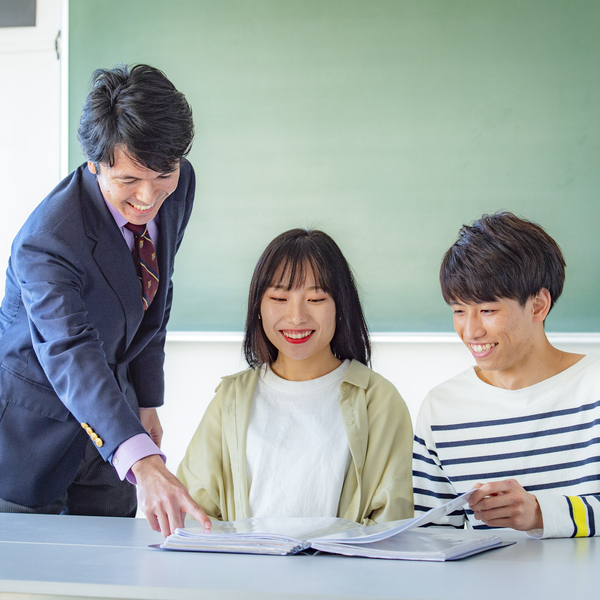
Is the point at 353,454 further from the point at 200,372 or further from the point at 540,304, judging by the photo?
the point at 200,372

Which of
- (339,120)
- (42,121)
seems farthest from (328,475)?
(42,121)

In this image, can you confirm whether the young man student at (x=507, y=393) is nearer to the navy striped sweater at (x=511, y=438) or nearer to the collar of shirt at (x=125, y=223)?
the navy striped sweater at (x=511, y=438)

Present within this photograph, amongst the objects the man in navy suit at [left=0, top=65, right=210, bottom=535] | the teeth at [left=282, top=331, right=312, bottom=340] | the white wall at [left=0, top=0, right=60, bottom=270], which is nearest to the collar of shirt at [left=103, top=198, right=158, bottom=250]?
the man in navy suit at [left=0, top=65, right=210, bottom=535]

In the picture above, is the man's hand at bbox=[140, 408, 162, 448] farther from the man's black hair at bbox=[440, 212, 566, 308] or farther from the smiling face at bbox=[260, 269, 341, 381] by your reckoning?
the man's black hair at bbox=[440, 212, 566, 308]

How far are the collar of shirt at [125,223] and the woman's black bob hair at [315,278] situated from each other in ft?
0.79

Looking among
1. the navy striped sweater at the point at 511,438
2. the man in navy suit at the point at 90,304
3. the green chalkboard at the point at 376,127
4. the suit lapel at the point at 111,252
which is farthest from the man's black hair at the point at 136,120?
the green chalkboard at the point at 376,127

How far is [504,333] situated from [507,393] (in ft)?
0.39

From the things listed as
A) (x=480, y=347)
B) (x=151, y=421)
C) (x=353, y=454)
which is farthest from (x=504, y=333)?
(x=151, y=421)

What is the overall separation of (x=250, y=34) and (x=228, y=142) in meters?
0.38

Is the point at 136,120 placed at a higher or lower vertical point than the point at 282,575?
higher

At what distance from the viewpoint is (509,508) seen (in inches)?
37.4

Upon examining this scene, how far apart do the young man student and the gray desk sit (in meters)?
0.34

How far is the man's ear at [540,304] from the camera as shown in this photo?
50.8 inches

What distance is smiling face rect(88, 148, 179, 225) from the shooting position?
3.92 ft
